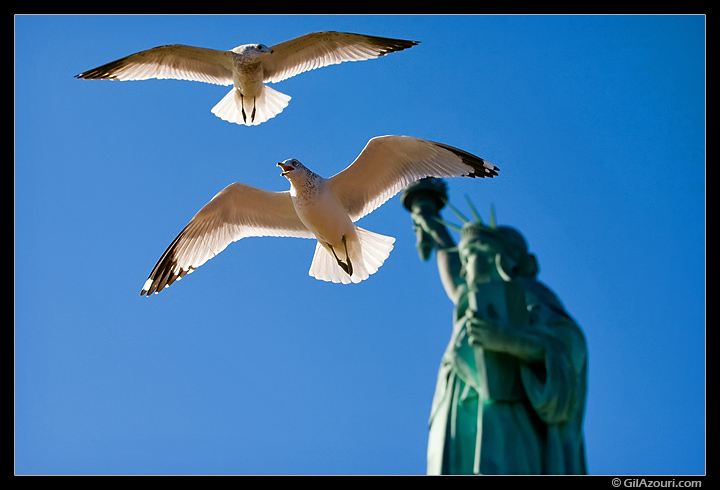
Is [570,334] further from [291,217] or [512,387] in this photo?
[291,217]

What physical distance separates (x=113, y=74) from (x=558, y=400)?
389 cm

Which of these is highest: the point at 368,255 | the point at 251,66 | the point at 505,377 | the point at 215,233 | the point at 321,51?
the point at 321,51

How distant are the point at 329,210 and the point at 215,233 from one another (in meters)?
0.98

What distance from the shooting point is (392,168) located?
627 cm


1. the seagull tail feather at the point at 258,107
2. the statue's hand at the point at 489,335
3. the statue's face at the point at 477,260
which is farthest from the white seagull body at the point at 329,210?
the seagull tail feather at the point at 258,107

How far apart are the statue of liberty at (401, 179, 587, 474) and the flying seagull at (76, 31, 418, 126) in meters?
1.65

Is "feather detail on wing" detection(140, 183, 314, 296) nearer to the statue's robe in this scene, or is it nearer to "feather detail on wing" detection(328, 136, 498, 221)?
"feather detail on wing" detection(328, 136, 498, 221)

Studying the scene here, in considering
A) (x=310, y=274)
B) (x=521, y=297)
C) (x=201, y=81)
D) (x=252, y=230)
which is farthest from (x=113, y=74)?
(x=521, y=297)

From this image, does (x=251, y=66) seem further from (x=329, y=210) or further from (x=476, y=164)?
(x=476, y=164)

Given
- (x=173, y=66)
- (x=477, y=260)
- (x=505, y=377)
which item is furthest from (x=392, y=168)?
(x=173, y=66)

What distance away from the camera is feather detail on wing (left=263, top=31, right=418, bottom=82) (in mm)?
7242

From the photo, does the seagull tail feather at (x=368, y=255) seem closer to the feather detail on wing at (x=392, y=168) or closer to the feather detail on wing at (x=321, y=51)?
the feather detail on wing at (x=392, y=168)

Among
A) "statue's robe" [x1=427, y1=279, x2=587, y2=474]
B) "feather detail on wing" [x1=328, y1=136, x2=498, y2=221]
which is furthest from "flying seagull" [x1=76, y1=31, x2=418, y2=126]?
"statue's robe" [x1=427, y1=279, x2=587, y2=474]

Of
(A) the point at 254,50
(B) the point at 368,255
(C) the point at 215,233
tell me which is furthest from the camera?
(A) the point at 254,50
